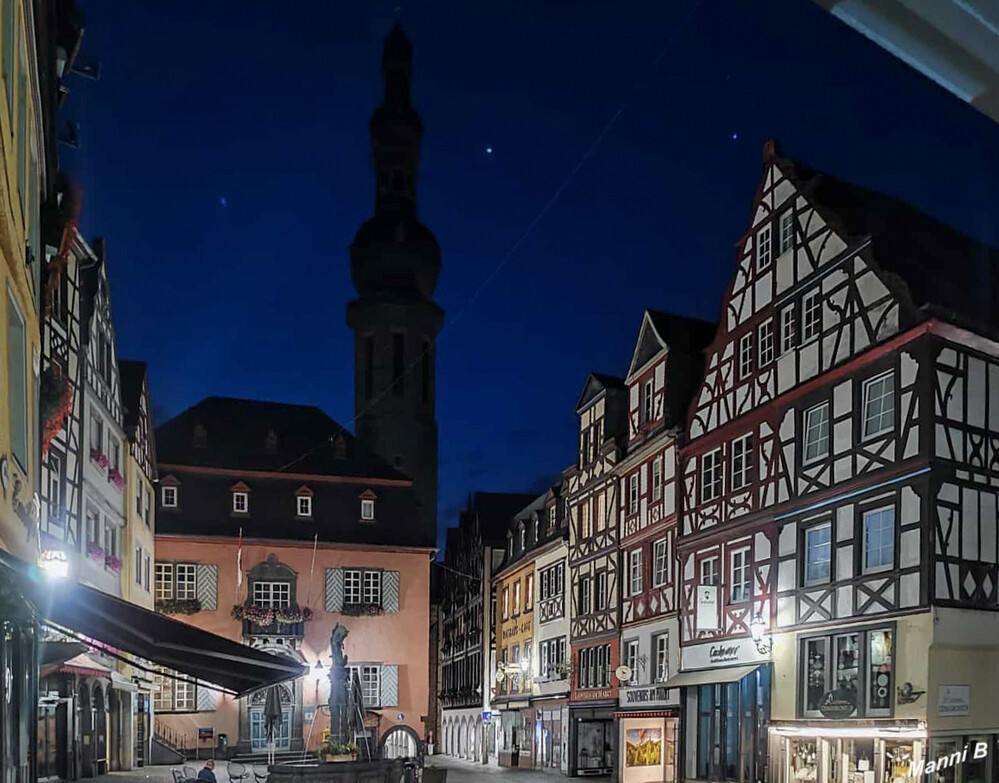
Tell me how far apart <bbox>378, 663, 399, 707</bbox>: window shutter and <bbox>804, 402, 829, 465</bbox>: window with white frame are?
23.0 meters

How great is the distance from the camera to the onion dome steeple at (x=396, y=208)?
5662cm

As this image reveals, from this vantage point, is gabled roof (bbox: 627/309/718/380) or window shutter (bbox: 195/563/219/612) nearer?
gabled roof (bbox: 627/309/718/380)

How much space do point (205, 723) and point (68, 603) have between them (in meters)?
31.3

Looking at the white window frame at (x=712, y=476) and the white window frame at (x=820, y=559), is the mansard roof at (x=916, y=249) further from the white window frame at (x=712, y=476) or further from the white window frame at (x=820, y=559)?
the white window frame at (x=712, y=476)

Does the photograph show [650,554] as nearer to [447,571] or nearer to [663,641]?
[663,641]

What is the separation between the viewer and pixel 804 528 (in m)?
20.7

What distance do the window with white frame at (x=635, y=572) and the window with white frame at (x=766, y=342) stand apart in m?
7.44

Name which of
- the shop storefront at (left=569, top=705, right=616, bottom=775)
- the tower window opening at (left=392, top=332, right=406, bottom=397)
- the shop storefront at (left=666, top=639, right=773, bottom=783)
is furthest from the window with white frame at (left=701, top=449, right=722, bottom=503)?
the tower window opening at (left=392, top=332, right=406, bottom=397)

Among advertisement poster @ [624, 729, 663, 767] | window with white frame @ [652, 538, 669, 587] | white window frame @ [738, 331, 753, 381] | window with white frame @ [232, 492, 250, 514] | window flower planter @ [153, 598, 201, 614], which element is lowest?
advertisement poster @ [624, 729, 663, 767]

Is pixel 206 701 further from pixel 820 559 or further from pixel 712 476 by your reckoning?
pixel 820 559

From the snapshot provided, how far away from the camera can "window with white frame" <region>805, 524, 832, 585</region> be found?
19.9 m

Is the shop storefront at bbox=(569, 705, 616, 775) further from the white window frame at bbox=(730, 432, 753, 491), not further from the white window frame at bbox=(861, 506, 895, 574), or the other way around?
the white window frame at bbox=(861, 506, 895, 574)

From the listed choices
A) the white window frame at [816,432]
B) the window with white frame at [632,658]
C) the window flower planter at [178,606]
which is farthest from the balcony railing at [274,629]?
the white window frame at [816,432]

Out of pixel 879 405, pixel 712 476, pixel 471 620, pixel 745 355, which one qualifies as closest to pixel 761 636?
pixel 712 476
